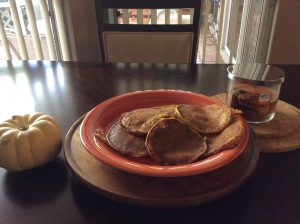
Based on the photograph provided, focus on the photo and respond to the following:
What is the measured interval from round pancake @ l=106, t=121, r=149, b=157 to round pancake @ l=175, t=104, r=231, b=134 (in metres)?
0.10

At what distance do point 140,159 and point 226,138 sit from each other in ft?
0.55

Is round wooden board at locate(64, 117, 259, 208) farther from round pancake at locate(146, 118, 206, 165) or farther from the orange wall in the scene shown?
the orange wall

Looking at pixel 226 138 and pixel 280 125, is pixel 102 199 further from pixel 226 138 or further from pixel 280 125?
pixel 280 125

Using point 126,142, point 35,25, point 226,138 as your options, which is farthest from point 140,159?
point 35,25

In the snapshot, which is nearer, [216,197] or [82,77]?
[216,197]

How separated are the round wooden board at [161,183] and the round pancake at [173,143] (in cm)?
4

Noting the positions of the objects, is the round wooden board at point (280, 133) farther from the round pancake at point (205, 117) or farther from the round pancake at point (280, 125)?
the round pancake at point (205, 117)

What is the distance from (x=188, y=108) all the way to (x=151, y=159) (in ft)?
0.48

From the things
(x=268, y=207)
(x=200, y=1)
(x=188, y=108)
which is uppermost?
(x=200, y=1)

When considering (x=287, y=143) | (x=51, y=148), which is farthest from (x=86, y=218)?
(x=287, y=143)

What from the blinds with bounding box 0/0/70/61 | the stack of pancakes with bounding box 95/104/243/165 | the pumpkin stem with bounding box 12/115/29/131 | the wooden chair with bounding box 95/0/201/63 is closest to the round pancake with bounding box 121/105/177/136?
the stack of pancakes with bounding box 95/104/243/165

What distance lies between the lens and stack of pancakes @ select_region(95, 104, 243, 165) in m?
0.52

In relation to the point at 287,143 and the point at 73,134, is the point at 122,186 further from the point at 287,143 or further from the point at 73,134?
the point at 287,143

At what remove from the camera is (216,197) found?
0.47 meters
